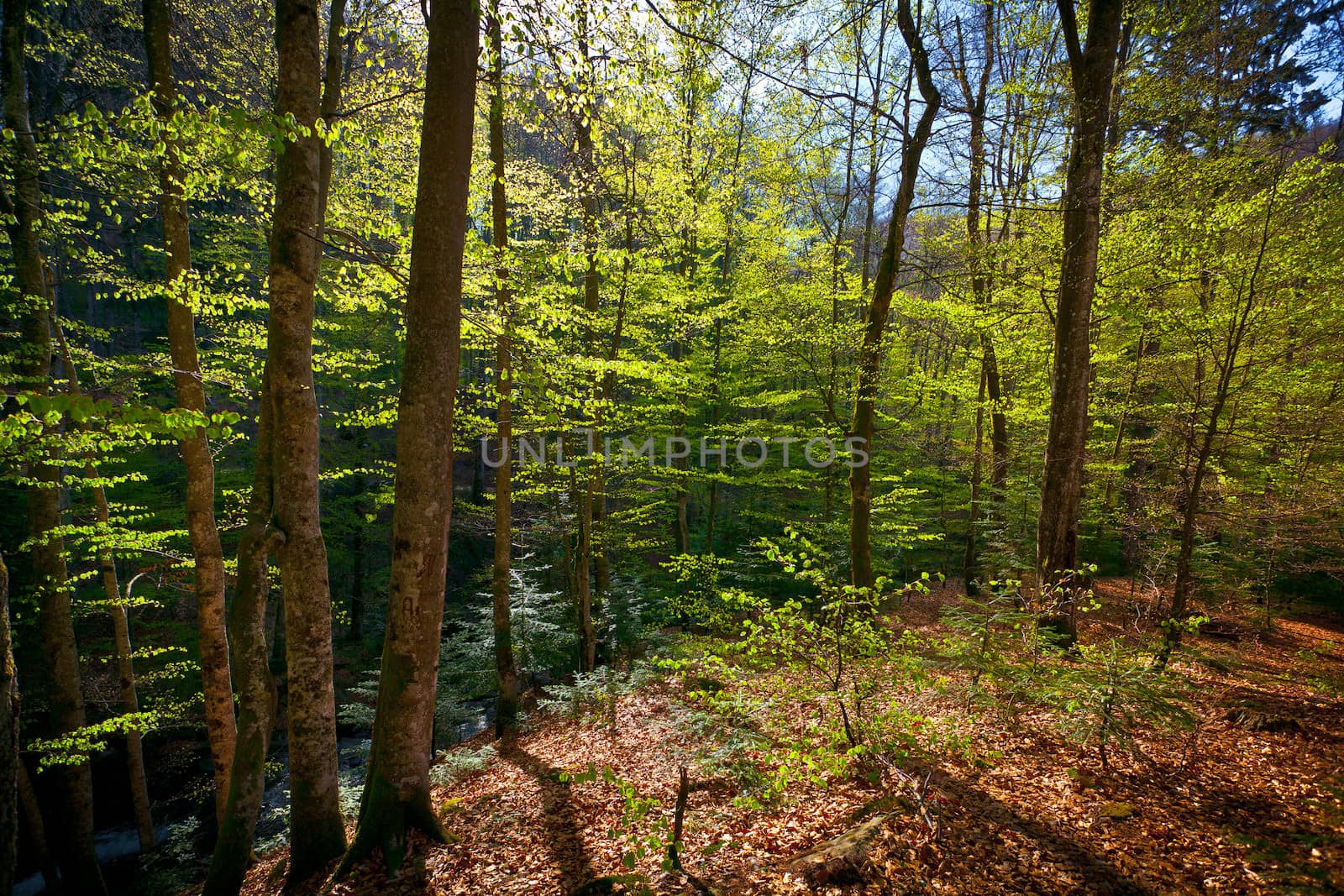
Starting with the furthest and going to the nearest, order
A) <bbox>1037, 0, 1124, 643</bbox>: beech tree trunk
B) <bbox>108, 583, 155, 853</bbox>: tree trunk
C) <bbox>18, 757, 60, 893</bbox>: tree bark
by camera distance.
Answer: <bbox>108, 583, 155, 853</bbox>: tree trunk
<bbox>18, 757, 60, 893</bbox>: tree bark
<bbox>1037, 0, 1124, 643</bbox>: beech tree trunk

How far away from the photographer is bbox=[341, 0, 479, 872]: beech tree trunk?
11.7 feet

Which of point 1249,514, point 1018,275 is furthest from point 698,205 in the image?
point 1249,514

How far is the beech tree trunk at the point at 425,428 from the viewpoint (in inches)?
140

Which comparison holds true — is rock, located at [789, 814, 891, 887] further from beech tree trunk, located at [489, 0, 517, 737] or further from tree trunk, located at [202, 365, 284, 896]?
beech tree trunk, located at [489, 0, 517, 737]

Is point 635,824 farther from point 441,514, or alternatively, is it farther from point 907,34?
point 907,34

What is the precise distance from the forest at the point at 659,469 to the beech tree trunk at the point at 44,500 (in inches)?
2.2

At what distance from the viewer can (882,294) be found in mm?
7535

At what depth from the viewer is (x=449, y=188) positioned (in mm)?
3611

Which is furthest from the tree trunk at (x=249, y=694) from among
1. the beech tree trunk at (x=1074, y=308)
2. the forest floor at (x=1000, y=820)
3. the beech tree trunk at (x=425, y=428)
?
the beech tree trunk at (x=1074, y=308)

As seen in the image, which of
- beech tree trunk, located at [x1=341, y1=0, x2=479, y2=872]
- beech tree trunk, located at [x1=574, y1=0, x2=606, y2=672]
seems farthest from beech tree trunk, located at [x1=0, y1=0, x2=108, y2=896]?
beech tree trunk, located at [x1=574, y1=0, x2=606, y2=672]

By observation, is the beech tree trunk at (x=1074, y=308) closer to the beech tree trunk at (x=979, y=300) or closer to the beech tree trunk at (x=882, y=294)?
the beech tree trunk at (x=882, y=294)

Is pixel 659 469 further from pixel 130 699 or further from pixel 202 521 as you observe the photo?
pixel 130 699

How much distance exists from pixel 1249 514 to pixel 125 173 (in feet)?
44.7

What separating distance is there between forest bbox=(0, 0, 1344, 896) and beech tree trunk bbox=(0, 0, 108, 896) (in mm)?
55
